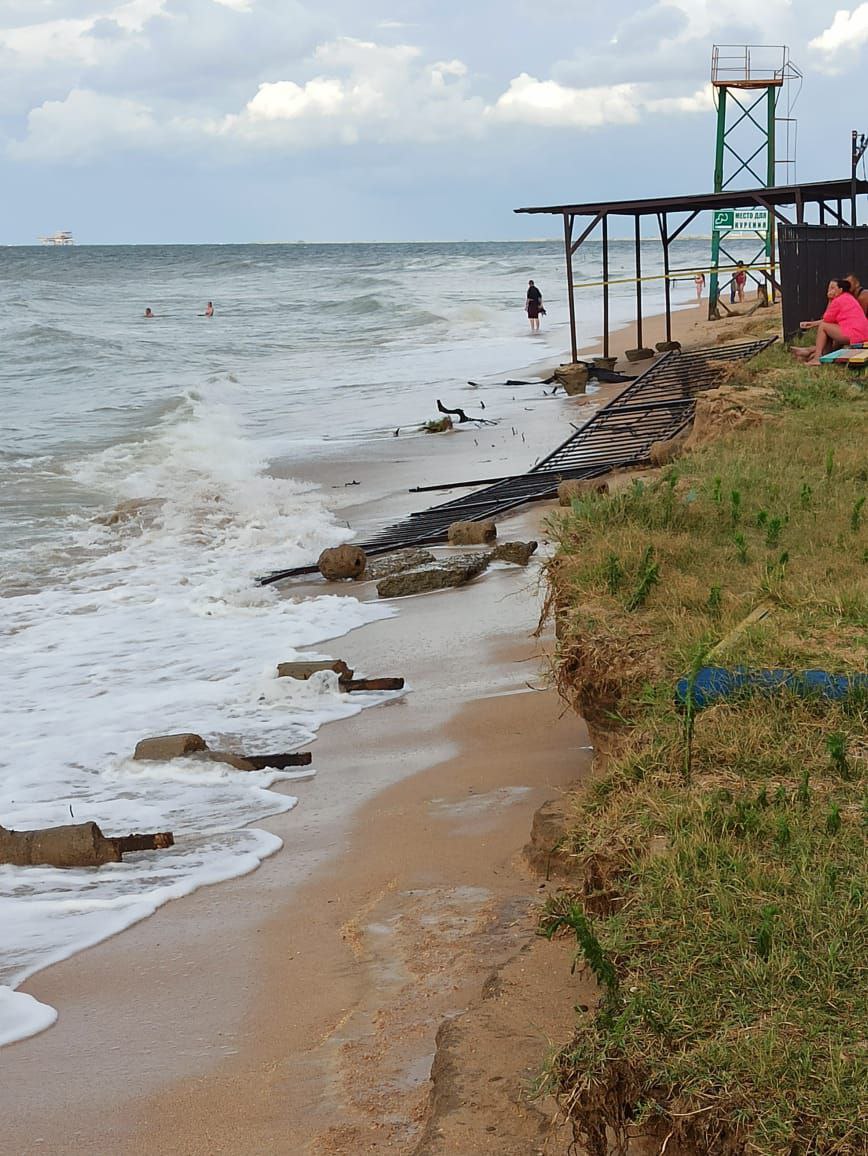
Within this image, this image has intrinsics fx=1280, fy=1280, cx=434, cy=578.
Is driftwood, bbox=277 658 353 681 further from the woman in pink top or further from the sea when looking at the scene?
the woman in pink top

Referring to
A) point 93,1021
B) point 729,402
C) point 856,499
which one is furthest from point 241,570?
point 93,1021

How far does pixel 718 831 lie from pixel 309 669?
421 centimetres

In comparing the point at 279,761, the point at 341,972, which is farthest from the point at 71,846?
the point at 341,972

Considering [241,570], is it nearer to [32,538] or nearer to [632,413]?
[32,538]

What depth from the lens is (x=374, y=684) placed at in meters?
7.20

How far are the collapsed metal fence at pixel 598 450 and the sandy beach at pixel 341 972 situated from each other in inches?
164

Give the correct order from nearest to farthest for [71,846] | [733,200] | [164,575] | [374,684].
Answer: [71,846], [374,684], [164,575], [733,200]

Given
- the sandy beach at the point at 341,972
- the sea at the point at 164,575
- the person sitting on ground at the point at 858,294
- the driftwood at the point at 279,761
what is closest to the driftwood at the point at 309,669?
the sea at the point at 164,575

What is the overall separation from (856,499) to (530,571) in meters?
3.43

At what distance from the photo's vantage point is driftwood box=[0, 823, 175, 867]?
17.2 ft

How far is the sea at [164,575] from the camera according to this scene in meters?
5.32

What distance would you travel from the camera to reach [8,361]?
3319 centimetres

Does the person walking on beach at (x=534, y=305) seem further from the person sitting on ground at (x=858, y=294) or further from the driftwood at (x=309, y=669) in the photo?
the driftwood at (x=309, y=669)

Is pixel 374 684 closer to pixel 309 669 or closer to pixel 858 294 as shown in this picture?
pixel 309 669
